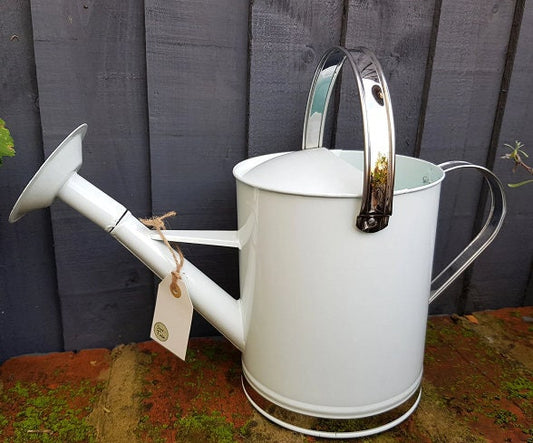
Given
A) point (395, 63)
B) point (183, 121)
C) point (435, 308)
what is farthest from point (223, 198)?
point (435, 308)

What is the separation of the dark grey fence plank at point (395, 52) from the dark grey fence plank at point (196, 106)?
0.19 m

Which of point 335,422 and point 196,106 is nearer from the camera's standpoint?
point 335,422

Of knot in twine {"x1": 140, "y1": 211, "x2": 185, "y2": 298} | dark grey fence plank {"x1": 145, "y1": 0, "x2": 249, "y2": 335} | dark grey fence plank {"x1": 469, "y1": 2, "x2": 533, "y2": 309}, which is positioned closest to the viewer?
knot in twine {"x1": 140, "y1": 211, "x2": 185, "y2": 298}

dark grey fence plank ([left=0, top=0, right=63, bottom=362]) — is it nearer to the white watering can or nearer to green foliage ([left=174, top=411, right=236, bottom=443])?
the white watering can

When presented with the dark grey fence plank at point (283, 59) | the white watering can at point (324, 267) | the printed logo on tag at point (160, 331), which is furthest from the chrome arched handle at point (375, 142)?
the printed logo on tag at point (160, 331)

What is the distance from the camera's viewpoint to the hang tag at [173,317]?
0.72m

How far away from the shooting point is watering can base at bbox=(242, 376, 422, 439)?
0.73 metres

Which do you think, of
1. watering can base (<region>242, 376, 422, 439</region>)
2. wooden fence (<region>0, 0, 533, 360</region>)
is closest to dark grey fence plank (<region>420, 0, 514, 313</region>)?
wooden fence (<region>0, 0, 533, 360</region>)

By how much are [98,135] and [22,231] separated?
0.22 m

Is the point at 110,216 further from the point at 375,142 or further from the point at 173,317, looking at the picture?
the point at 375,142

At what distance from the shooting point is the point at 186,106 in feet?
2.81

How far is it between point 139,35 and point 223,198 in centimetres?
31

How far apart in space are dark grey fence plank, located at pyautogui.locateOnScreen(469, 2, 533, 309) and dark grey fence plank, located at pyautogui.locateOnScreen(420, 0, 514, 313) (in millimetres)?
34

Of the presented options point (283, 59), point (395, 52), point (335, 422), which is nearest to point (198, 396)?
point (335, 422)
